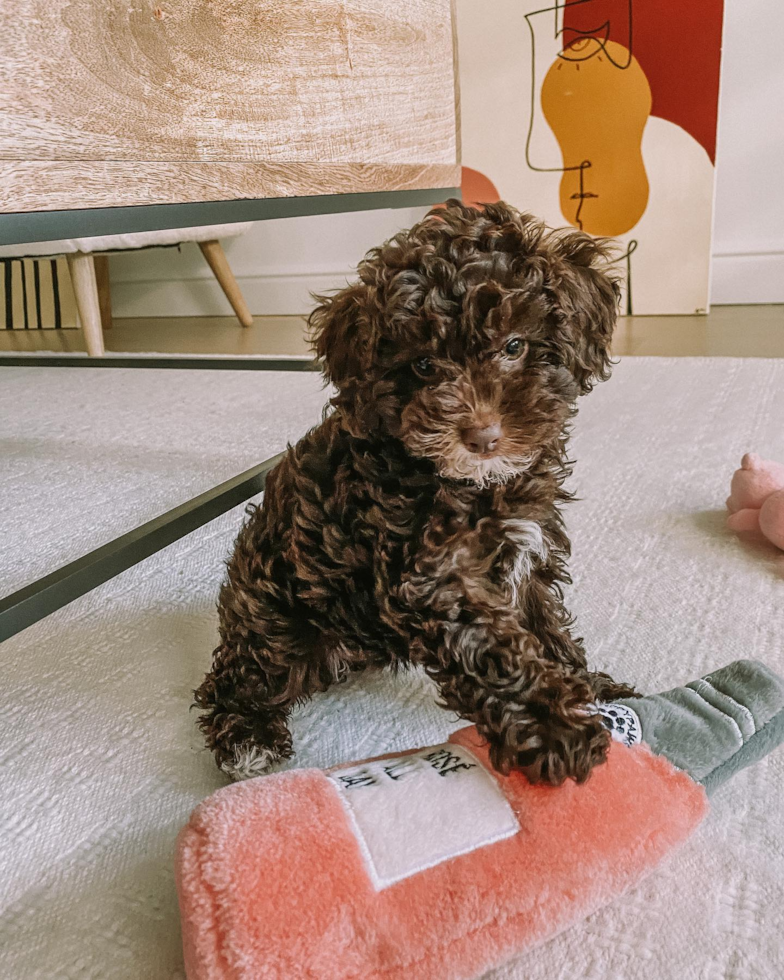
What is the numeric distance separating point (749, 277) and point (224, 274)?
92.0 inches

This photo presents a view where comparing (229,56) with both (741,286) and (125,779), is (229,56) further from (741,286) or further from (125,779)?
(741,286)

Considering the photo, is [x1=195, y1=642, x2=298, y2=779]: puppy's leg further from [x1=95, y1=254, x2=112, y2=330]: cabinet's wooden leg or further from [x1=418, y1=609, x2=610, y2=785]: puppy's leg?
[x1=95, y1=254, x2=112, y2=330]: cabinet's wooden leg

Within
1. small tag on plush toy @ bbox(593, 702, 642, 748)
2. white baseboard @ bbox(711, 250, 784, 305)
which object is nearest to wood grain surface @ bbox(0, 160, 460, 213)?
small tag on plush toy @ bbox(593, 702, 642, 748)

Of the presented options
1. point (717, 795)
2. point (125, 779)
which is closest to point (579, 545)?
point (717, 795)

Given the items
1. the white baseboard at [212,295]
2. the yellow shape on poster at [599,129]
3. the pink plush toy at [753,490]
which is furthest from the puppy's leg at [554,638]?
the white baseboard at [212,295]

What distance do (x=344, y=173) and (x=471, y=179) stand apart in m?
2.56

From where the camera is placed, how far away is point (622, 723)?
867 millimetres

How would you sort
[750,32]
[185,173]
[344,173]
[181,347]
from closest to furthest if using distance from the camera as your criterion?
[185,173] < [344,173] < [750,32] < [181,347]

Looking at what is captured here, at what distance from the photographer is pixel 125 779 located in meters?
0.99

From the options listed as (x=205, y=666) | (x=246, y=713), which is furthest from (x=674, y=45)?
(x=246, y=713)

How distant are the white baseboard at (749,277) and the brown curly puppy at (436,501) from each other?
294 cm

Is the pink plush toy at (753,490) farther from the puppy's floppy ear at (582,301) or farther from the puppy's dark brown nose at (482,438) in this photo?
the puppy's dark brown nose at (482,438)

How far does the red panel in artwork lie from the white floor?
4.92 feet

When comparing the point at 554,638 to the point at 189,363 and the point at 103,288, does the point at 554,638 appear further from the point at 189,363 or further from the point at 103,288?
the point at 103,288
